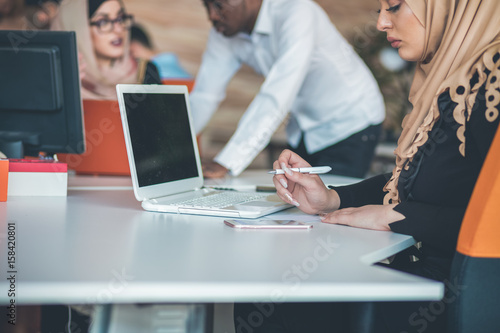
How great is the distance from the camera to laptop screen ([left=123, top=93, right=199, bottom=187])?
1.36 m

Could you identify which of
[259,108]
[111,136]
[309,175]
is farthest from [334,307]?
[111,136]

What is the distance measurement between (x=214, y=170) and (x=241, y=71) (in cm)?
291

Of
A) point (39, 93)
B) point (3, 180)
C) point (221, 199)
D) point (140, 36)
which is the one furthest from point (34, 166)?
point (140, 36)

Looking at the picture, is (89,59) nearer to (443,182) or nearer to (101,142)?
(101,142)

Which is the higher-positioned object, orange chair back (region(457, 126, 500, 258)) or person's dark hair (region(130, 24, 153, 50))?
person's dark hair (region(130, 24, 153, 50))

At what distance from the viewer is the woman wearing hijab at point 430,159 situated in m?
1.05

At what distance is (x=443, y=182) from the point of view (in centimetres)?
109

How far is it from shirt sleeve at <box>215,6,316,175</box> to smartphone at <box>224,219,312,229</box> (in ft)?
2.67

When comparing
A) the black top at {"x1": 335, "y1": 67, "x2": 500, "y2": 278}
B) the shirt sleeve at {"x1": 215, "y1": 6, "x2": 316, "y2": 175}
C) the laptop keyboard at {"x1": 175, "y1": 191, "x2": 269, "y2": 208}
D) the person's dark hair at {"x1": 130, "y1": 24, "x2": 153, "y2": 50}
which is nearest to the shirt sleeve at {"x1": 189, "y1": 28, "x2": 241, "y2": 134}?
the shirt sleeve at {"x1": 215, "y1": 6, "x2": 316, "y2": 175}

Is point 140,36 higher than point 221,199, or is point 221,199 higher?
point 140,36

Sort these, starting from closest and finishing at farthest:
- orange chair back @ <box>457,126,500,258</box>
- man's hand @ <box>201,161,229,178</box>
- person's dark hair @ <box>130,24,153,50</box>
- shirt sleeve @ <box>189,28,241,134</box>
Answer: orange chair back @ <box>457,126,500,258</box>
man's hand @ <box>201,161,229,178</box>
shirt sleeve @ <box>189,28,241,134</box>
person's dark hair @ <box>130,24,153,50</box>

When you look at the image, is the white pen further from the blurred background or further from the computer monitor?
the blurred background

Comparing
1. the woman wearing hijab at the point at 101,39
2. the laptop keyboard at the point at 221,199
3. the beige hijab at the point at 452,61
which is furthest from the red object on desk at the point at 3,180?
the woman wearing hijab at the point at 101,39

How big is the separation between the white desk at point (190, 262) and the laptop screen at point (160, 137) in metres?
0.19
